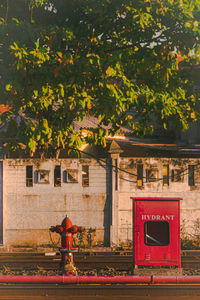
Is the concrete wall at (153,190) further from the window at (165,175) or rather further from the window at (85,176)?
the window at (85,176)

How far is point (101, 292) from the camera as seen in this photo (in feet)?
35.0

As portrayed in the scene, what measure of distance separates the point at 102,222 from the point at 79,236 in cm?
96

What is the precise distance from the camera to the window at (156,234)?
40.8 feet

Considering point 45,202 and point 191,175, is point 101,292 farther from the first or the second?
point 191,175

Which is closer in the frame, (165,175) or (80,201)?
(80,201)

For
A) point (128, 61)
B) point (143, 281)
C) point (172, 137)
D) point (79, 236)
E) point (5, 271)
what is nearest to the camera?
point (143, 281)

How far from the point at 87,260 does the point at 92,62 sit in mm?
6156

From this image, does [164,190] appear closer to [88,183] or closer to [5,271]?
[88,183]

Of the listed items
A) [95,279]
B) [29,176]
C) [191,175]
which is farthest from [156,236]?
[29,176]

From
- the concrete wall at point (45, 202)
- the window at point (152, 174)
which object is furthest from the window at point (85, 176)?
the window at point (152, 174)

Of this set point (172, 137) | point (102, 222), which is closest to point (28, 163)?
point (102, 222)

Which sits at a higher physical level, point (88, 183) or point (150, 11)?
point (150, 11)

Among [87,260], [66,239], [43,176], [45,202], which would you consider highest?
[43,176]

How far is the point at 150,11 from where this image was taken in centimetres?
1355
